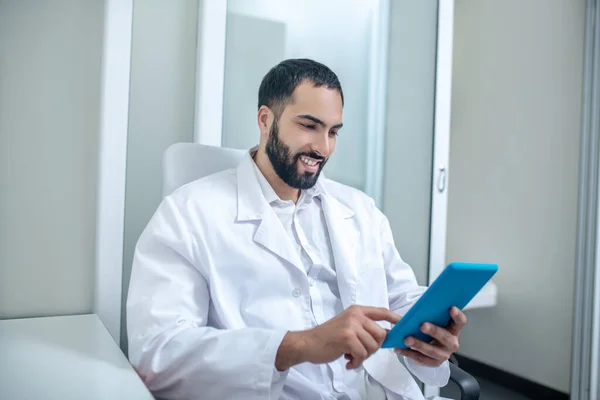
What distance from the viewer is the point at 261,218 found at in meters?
1.13

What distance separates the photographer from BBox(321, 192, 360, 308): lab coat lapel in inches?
46.3

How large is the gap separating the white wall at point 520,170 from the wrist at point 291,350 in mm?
1767

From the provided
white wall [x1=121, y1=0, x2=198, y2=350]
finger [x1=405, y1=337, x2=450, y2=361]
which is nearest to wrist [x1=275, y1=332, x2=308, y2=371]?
finger [x1=405, y1=337, x2=450, y2=361]

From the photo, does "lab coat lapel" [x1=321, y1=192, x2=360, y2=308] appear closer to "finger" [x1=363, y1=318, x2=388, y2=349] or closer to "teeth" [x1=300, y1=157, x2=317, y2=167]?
"teeth" [x1=300, y1=157, x2=317, y2=167]

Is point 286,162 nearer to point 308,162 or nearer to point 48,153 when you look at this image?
point 308,162

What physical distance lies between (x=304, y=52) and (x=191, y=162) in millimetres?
619

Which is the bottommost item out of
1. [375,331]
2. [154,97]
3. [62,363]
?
[62,363]

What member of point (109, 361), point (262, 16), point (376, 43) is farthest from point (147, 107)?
point (376, 43)

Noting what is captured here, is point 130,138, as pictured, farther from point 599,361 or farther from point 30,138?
point 599,361

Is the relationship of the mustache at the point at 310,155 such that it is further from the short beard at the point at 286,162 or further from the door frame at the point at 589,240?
the door frame at the point at 589,240

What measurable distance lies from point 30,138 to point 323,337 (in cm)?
97

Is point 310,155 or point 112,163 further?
point 112,163

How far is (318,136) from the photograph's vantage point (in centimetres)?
120

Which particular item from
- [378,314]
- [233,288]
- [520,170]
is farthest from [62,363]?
[520,170]
